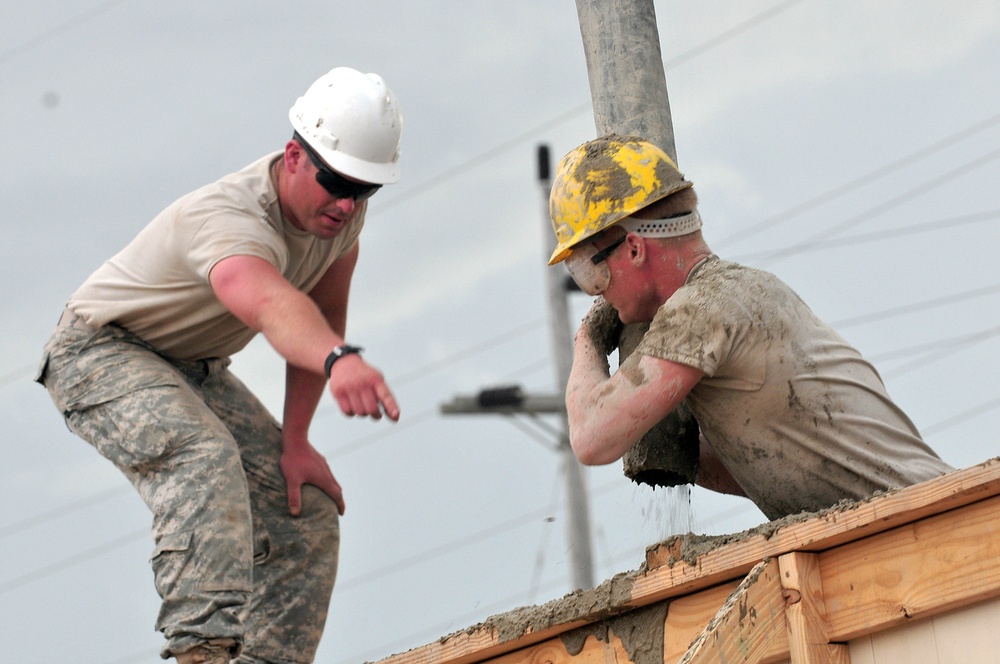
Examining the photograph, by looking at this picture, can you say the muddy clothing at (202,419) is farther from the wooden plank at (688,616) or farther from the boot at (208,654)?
the wooden plank at (688,616)

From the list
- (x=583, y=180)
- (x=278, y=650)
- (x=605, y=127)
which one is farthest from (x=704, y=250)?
(x=278, y=650)

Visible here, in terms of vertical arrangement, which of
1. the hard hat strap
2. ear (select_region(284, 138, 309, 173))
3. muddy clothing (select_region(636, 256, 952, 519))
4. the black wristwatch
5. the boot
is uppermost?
ear (select_region(284, 138, 309, 173))

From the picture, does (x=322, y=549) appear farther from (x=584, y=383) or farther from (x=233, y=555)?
A: (x=584, y=383)

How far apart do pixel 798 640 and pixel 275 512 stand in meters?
2.63

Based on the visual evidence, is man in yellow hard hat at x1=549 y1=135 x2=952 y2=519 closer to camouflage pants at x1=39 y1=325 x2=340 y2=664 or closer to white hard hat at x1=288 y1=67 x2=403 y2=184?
white hard hat at x1=288 y1=67 x2=403 y2=184

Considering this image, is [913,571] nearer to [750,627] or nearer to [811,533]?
[811,533]

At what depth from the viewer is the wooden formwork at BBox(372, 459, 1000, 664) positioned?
345 centimetres

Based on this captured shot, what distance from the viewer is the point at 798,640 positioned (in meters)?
3.62

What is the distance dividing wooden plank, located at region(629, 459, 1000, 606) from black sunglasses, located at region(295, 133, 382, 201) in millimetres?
2027

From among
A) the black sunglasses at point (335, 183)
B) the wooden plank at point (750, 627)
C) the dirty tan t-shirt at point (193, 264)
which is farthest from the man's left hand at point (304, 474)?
the wooden plank at point (750, 627)

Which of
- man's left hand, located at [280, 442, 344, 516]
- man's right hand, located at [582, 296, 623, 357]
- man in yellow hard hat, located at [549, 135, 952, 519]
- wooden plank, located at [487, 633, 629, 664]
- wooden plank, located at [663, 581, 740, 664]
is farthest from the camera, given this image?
man's left hand, located at [280, 442, 344, 516]

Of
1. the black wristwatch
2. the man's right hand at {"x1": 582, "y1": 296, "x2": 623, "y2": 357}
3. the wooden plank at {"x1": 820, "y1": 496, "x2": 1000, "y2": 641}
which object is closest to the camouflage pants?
the black wristwatch

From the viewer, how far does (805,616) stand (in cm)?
363

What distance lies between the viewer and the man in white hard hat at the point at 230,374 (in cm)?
497
